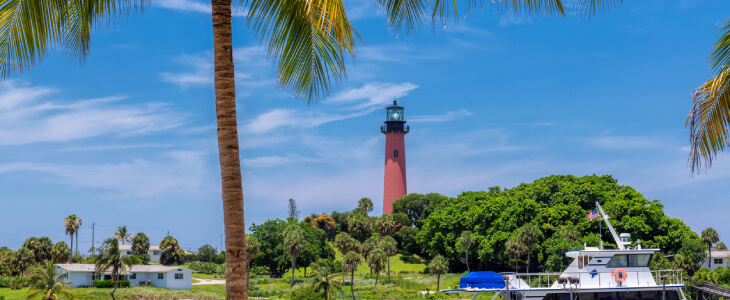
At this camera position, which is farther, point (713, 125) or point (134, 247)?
point (134, 247)

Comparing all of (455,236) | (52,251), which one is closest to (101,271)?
(52,251)

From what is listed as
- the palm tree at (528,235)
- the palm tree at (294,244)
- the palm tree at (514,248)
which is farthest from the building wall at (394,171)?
the palm tree at (528,235)

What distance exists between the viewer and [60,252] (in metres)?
82.2

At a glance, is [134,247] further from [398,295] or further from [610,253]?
[610,253]

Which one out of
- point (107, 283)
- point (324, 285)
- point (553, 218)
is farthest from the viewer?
point (107, 283)

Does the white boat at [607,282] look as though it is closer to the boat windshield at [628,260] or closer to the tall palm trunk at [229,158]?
the boat windshield at [628,260]

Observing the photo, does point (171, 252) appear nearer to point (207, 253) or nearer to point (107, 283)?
point (207, 253)


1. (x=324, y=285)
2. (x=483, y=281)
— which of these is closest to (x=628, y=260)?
(x=483, y=281)

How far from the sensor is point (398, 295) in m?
55.2

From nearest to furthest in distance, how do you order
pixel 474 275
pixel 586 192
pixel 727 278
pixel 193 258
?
pixel 474 275
pixel 727 278
pixel 586 192
pixel 193 258

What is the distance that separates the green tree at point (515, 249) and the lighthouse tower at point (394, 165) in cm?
3950

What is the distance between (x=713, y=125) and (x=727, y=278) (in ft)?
124

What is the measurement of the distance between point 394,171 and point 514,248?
134 feet

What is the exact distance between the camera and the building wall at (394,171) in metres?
99.2
